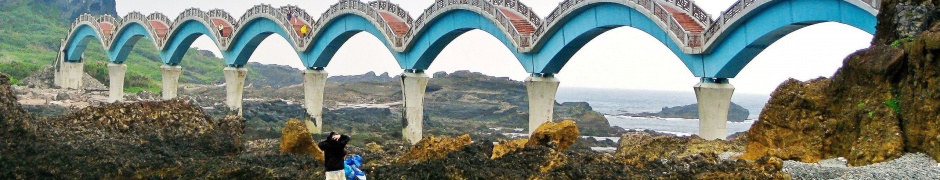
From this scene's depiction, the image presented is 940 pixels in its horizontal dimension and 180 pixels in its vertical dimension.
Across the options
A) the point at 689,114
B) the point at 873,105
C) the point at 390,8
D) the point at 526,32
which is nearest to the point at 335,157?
the point at 873,105

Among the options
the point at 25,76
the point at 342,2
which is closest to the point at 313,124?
the point at 342,2

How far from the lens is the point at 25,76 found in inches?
2415

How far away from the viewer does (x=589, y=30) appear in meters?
22.6

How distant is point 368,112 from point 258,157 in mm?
36942

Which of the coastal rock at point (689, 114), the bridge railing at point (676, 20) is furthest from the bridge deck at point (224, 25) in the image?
the coastal rock at point (689, 114)

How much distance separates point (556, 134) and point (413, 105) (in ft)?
52.4

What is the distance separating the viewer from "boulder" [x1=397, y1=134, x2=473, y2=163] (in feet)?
43.4

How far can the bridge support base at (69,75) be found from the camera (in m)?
56.6

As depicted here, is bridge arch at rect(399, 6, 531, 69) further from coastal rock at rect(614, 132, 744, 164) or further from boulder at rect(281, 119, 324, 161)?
boulder at rect(281, 119, 324, 161)

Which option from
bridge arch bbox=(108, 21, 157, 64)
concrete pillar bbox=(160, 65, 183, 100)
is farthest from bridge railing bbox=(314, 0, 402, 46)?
bridge arch bbox=(108, 21, 157, 64)

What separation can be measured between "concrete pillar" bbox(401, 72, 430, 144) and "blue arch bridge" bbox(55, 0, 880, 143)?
3 centimetres

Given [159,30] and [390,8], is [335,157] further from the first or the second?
[159,30]

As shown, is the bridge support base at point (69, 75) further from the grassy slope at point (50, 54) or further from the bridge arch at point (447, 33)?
the bridge arch at point (447, 33)

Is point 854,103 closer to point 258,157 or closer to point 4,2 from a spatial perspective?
point 258,157
